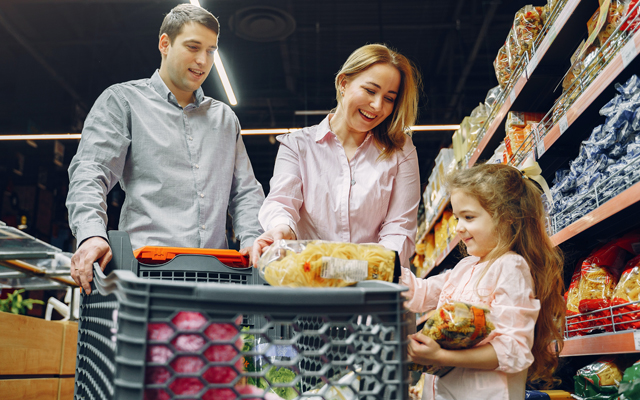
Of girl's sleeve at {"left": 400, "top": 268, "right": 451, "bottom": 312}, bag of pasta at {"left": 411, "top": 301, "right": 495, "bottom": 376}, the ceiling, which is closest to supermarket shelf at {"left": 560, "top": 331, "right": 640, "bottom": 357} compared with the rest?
girl's sleeve at {"left": 400, "top": 268, "right": 451, "bottom": 312}

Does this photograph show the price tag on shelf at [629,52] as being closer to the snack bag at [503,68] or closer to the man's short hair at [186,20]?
the man's short hair at [186,20]

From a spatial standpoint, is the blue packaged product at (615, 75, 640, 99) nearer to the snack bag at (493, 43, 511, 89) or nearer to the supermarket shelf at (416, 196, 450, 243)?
the snack bag at (493, 43, 511, 89)

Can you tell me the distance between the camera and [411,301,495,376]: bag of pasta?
971 millimetres

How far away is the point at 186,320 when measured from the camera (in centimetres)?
56

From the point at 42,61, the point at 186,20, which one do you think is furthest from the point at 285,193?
the point at 42,61

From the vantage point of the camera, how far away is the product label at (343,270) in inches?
30.7

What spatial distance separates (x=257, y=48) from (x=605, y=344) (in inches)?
239

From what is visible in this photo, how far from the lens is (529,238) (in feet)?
4.57

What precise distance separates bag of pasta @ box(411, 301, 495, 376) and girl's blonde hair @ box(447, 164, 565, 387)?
15.0 inches

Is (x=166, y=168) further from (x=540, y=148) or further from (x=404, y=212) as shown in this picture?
(x=540, y=148)

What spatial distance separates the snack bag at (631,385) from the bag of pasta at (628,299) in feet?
Result: 0.40

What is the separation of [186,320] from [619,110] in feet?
5.07

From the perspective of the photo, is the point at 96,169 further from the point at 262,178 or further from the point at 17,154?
the point at 262,178

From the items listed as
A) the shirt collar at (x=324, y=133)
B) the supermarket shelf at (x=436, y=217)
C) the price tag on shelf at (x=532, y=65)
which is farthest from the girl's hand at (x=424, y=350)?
the supermarket shelf at (x=436, y=217)
